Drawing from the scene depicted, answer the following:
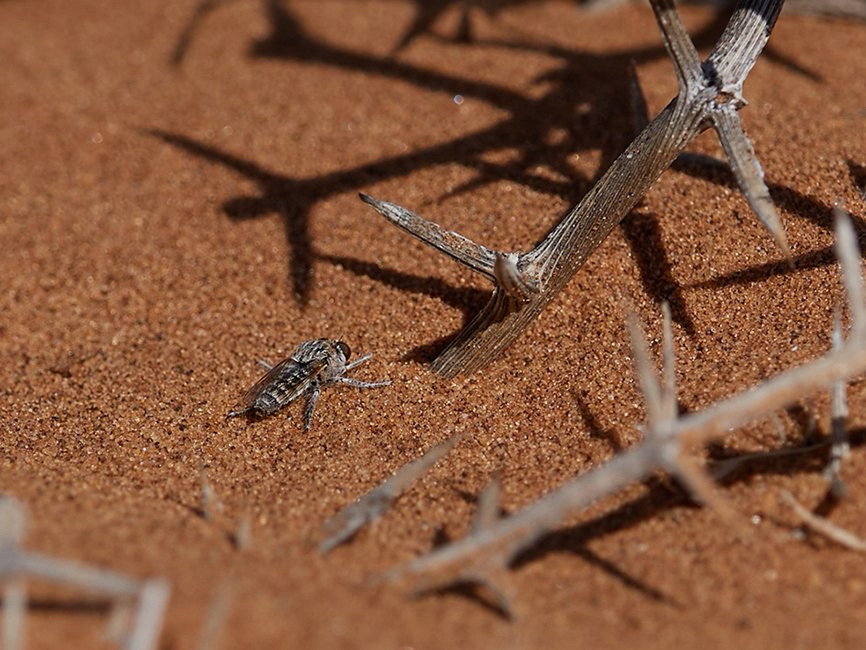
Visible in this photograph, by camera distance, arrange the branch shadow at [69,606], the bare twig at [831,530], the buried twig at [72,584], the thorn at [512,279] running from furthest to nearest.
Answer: the thorn at [512,279], the bare twig at [831,530], the branch shadow at [69,606], the buried twig at [72,584]

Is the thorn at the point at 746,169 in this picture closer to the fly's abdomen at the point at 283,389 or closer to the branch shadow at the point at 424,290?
the branch shadow at the point at 424,290

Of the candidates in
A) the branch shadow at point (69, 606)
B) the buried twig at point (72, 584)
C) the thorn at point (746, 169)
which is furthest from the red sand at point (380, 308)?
the thorn at point (746, 169)

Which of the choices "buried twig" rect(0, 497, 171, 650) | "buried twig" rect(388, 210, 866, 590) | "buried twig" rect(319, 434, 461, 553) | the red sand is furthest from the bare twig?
"buried twig" rect(0, 497, 171, 650)

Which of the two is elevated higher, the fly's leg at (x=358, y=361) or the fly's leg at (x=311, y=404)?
the fly's leg at (x=358, y=361)

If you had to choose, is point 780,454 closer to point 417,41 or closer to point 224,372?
point 224,372

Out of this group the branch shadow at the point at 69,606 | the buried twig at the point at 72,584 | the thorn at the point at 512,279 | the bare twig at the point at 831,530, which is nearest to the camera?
the buried twig at the point at 72,584

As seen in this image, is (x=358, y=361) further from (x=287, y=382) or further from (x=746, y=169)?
(x=746, y=169)

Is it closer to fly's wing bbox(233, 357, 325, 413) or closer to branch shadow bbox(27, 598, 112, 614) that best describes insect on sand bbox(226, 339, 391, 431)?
fly's wing bbox(233, 357, 325, 413)

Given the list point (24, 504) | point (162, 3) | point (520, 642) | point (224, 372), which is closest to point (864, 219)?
point (520, 642)

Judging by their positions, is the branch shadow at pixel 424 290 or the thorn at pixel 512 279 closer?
the thorn at pixel 512 279
